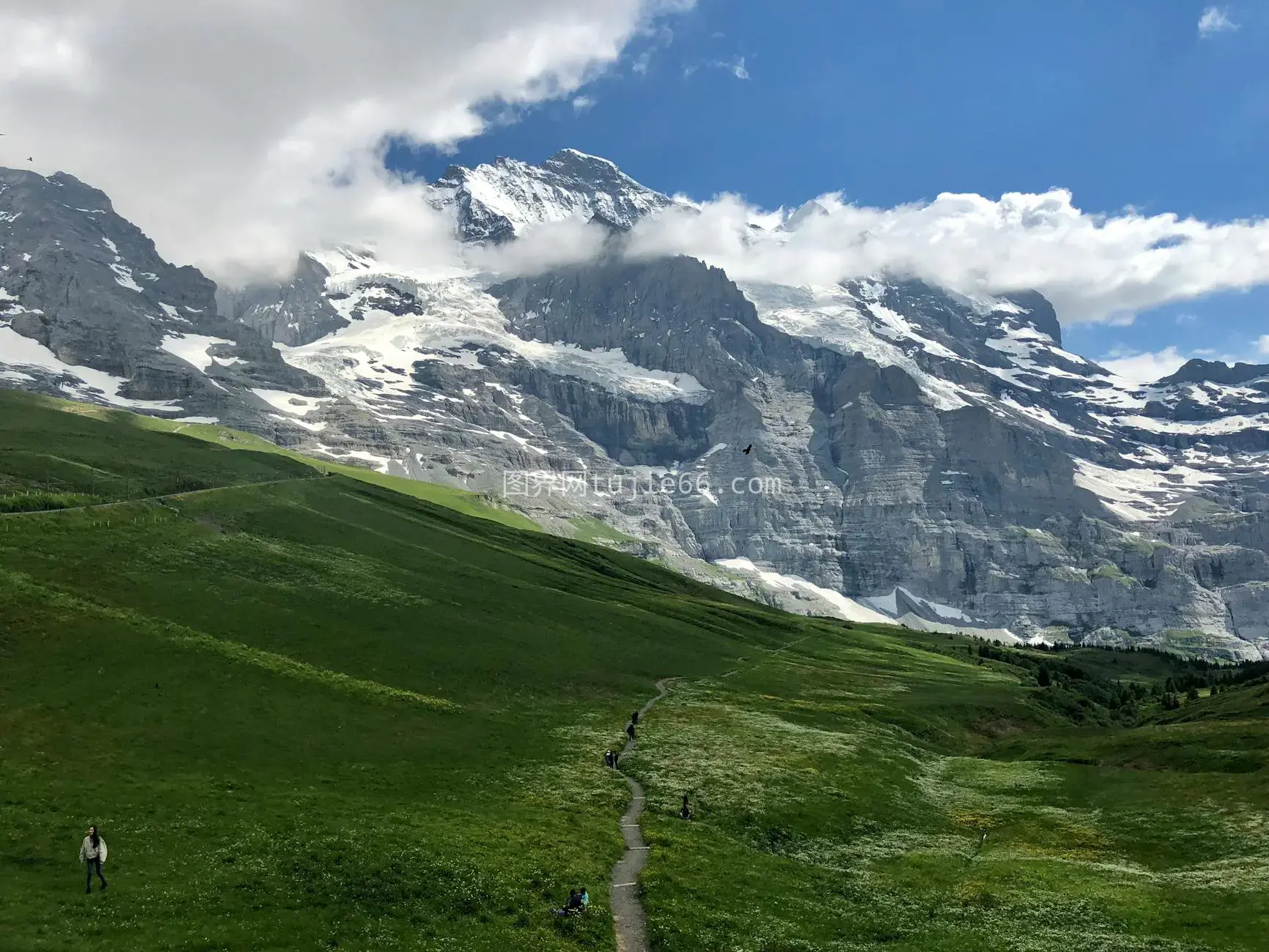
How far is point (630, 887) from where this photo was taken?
41.4 meters

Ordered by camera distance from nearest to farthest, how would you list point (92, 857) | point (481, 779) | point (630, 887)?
1. point (92, 857)
2. point (630, 887)
3. point (481, 779)

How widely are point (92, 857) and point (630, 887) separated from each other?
21816 millimetres

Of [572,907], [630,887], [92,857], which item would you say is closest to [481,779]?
[630,887]

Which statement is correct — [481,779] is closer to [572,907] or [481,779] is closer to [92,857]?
[572,907]

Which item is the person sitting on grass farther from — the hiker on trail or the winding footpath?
the hiker on trail

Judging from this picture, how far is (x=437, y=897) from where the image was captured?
37500 millimetres

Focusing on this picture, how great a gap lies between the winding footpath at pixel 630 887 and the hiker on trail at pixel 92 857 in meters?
20.0

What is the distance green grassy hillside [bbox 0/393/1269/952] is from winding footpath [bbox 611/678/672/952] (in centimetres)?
74

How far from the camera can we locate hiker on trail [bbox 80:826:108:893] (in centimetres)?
3472

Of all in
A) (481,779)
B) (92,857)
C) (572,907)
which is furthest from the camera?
(481,779)

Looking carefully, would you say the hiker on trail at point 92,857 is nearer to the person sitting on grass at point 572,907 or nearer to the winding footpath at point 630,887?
the person sitting on grass at point 572,907

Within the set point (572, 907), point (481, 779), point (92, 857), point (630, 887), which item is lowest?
point (630, 887)

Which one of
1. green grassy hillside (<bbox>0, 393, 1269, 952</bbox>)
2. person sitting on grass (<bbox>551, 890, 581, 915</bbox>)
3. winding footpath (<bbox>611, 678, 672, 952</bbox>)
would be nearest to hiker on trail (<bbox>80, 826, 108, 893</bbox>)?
green grassy hillside (<bbox>0, 393, 1269, 952</bbox>)

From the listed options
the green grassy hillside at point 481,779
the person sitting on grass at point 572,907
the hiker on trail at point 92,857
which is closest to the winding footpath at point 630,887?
the green grassy hillside at point 481,779
